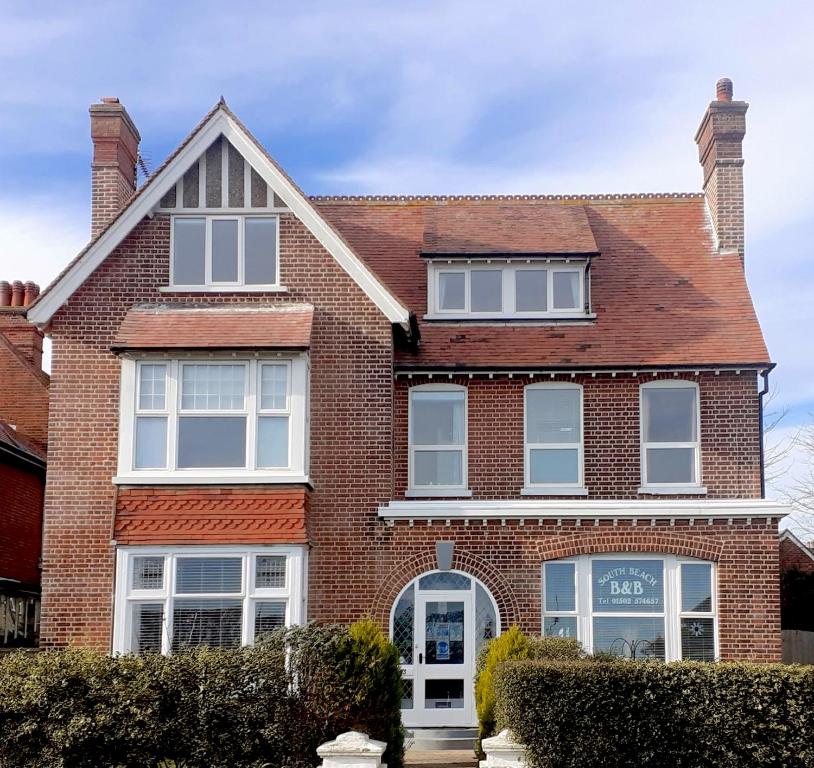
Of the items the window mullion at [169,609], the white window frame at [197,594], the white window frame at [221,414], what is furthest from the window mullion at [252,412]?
the window mullion at [169,609]

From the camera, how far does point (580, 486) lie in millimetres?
22312

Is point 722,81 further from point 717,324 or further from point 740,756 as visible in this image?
point 740,756

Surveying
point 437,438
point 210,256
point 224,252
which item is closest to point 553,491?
point 437,438

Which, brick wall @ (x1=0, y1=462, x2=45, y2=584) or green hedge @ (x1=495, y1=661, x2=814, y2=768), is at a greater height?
brick wall @ (x1=0, y1=462, x2=45, y2=584)

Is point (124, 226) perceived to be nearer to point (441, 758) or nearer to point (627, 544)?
point (627, 544)

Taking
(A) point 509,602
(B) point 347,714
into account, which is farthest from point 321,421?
(B) point 347,714

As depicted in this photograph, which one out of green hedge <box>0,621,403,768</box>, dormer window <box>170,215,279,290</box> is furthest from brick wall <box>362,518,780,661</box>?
green hedge <box>0,621,403,768</box>

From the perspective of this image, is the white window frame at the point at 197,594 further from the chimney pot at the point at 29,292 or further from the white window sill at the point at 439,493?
the chimney pot at the point at 29,292

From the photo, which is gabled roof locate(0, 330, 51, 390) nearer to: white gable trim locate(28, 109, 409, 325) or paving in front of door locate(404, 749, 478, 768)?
white gable trim locate(28, 109, 409, 325)

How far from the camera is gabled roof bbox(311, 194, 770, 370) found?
2272 centimetres

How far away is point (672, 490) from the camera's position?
22.2 m

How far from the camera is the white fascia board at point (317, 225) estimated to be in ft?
70.6

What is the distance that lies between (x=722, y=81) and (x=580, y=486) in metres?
9.31

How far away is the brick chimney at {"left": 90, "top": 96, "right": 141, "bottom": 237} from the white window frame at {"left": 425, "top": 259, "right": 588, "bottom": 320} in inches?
250
